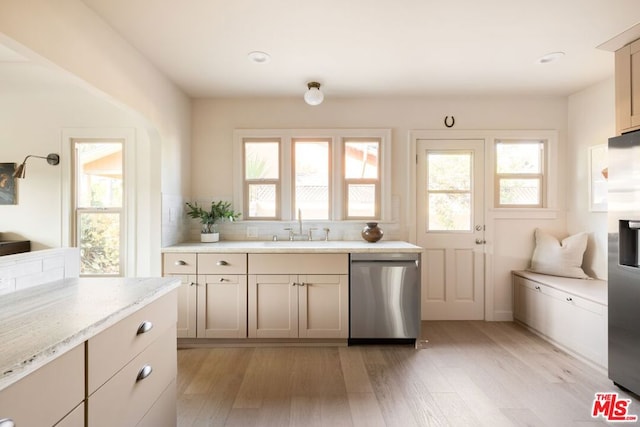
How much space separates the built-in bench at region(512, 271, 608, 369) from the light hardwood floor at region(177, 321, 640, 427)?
129 millimetres

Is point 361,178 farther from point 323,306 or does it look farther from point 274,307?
point 274,307

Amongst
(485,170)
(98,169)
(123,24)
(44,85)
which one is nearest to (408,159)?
(485,170)

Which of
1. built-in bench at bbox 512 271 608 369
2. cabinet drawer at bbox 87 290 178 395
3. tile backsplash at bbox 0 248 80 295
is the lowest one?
built-in bench at bbox 512 271 608 369

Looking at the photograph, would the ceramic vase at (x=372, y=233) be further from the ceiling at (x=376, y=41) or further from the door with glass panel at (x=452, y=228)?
the ceiling at (x=376, y=41)

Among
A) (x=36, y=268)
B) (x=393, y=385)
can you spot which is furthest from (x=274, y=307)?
(x=36, y=268)

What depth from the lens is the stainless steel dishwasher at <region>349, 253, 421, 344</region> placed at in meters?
2.83

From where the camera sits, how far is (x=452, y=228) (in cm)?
359

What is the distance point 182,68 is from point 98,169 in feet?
4.87

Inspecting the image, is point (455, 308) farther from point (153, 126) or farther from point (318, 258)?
point (153, 126)

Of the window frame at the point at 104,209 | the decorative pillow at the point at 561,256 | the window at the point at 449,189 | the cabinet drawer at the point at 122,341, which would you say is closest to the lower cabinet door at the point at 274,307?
the cabinet drawer at the point at 122,341

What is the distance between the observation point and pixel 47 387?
0.81m

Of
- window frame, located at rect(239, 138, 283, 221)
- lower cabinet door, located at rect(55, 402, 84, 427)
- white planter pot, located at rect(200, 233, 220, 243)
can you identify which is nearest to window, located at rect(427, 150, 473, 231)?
window frame, located at rect(239, 138, 283, 221)

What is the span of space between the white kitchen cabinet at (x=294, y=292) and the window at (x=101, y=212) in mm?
1583

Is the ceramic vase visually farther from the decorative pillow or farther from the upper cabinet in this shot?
the upper cabinet
